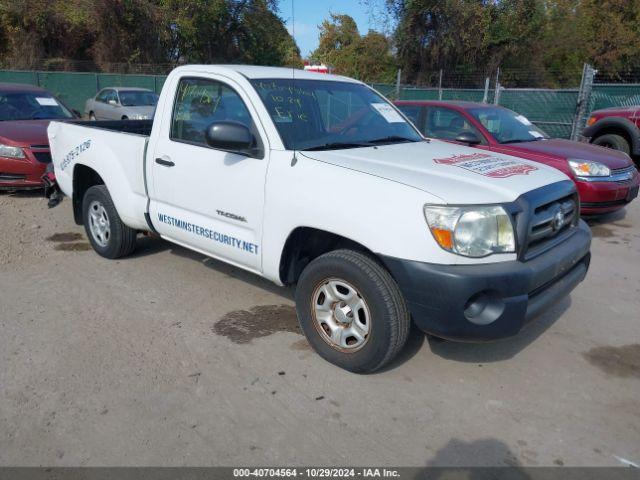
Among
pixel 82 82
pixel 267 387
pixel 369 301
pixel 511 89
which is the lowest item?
pixel 267 387

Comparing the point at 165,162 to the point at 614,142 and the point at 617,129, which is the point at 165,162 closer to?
the point at 614,142

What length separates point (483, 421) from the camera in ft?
9.95

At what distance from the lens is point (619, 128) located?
1056 cm

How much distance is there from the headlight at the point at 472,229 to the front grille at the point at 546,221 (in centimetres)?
10

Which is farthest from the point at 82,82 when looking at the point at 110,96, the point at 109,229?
the point at 109,229

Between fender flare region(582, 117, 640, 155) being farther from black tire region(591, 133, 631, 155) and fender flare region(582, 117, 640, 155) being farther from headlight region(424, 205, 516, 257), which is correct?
headlight region(424, 205, 516, 257)

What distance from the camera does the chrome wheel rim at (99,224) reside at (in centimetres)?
532

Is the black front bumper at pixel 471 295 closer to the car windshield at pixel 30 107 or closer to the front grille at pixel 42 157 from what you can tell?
the front grille at pixel 42 157

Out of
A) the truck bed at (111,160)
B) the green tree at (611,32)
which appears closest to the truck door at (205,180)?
the truck bed at (111,160)

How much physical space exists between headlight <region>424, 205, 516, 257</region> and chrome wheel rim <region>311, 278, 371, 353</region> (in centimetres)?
64

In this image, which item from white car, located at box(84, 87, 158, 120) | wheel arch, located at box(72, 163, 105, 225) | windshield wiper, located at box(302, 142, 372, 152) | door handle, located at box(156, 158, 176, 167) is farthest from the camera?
white car, located at box(84, 87, 158, 120)

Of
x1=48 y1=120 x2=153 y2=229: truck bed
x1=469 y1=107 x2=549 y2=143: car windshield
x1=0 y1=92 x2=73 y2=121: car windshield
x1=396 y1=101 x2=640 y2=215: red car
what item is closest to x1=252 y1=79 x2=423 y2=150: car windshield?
x1=48 y1=120 x2=153 y2=229: truck bed

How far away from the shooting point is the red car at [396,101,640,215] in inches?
263

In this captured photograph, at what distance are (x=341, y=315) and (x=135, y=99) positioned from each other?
575 inches
